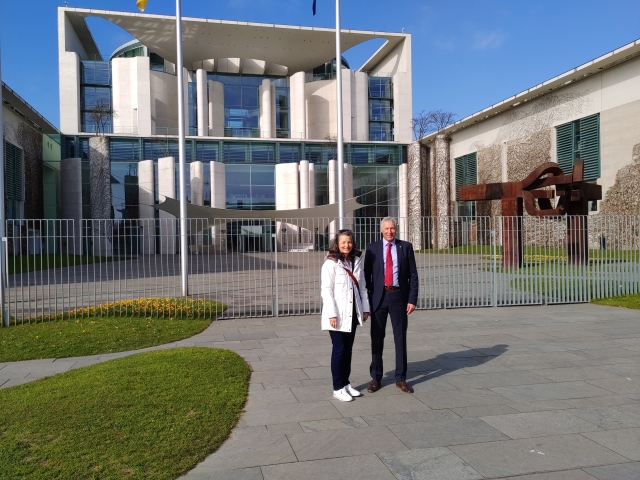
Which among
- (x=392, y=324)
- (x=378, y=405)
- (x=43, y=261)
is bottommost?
(x=378, y=405)

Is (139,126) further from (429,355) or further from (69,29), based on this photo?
(429,355)

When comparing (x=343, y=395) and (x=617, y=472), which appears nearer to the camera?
(x=617, y=472)

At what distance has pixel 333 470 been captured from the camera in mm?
3775

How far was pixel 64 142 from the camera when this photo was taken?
125 feet

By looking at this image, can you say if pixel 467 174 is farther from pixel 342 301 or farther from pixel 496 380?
pixel 342 301

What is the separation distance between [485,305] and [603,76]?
18.7 m

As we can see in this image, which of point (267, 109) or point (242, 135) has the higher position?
point (267, 109)

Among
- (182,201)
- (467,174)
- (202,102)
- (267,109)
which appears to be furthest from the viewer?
(267,109)

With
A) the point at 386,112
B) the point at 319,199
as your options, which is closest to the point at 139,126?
the point at 319,199

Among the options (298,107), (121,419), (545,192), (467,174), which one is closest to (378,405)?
(121,419)

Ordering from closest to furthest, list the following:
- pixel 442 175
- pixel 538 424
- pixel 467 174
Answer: pixel 538 424 < pixel 467 174 < pixel 442 175

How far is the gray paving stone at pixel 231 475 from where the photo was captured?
3.69 m

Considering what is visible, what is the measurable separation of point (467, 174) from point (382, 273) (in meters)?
34.1

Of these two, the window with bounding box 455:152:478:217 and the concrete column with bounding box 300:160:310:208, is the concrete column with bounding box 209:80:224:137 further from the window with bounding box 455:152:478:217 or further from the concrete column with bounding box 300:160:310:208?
the window with bounding box 455:152:478:217
